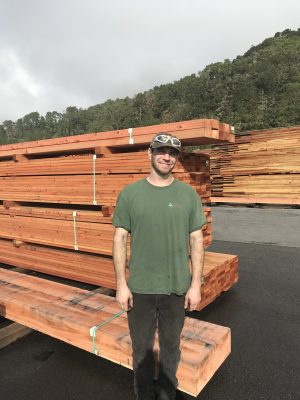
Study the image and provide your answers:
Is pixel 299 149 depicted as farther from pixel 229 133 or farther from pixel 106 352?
pixel 106 352

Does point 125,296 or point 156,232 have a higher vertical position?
point 156,232

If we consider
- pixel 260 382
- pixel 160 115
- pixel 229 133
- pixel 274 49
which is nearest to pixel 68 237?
pixel 229 133

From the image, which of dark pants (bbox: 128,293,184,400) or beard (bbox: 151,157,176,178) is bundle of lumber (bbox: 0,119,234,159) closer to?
beard (bbox: 151,157,176,178)

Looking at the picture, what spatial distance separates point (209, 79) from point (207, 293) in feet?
274

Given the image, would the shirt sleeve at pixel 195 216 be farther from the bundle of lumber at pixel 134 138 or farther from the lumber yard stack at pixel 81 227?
the bundle of lumber at pixel 134 138

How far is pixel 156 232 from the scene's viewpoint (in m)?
2.25

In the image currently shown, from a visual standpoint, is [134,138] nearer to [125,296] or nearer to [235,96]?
[125,296]

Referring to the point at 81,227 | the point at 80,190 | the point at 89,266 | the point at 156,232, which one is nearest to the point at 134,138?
the point at 80,190

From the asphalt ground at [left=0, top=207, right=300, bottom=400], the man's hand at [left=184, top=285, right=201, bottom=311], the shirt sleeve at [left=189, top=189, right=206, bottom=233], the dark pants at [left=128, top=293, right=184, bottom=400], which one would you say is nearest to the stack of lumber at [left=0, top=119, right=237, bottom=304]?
the asphalt ground at [left=0, top=207, right=300, bottom=400]

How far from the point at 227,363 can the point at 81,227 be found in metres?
2.54

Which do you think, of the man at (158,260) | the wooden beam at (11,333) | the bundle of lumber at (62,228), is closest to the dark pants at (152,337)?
the man at (158,260)

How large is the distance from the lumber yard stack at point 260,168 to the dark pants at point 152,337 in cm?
1160

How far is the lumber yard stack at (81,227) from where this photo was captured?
3.20 m

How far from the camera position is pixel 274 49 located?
7119 cm
